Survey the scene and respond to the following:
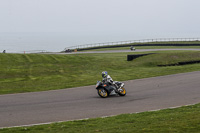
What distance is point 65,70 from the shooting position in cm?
3092

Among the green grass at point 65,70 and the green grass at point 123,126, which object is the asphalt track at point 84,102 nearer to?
the green grass at point 123,126

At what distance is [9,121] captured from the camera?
1154 cm

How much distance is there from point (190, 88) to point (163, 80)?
418 centimetres

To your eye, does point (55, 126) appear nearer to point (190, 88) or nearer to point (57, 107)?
point (57, 107)

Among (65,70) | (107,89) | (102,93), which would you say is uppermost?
(65,70)

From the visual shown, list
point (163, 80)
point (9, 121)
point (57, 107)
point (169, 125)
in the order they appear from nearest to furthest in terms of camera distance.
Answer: point (169, 125) < point (9, 121) < point (57, 107) < point (163, 80)

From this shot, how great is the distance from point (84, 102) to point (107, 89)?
2185 millimetres

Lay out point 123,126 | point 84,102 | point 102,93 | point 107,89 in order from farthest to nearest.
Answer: point 107,89, point 102,93, point 84,102, point 123,126

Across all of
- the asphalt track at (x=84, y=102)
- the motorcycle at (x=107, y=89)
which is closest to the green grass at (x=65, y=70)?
the asphalt track at (x=84, y=102)

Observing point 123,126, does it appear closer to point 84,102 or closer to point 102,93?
point 84,102

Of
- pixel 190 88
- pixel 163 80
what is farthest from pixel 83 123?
pixel 163 80

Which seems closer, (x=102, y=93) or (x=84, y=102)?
(x=84, y=102)

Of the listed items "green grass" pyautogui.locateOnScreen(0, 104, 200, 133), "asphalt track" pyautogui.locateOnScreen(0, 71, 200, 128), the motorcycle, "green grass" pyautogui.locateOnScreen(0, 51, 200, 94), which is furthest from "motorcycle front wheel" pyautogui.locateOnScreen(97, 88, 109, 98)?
"green grass" pyautogui.locateOnScreen(0, 104, 200, 133)

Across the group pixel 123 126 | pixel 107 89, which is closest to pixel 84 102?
pixel 107 89
